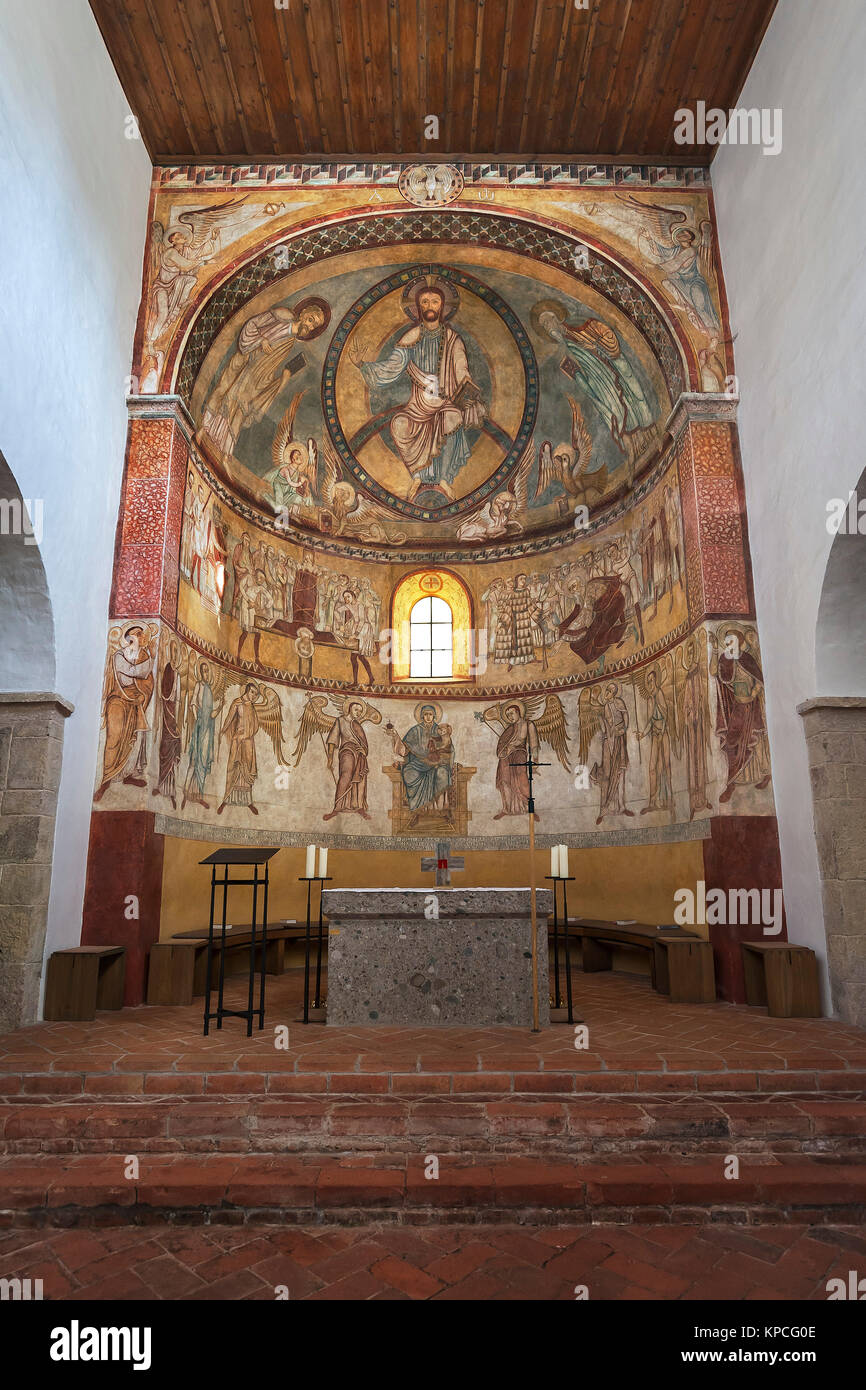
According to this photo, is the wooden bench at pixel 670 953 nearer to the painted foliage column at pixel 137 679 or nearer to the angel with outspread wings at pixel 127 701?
the painted foliage column at pixel 137 679

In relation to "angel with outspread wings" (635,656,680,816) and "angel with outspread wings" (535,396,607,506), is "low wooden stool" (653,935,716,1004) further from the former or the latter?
"angel with outspread wings" (535,396,607,506)

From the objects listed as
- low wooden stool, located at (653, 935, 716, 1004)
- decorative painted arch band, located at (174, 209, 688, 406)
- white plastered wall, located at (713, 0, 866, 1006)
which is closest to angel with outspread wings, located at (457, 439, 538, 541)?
decorative painted arch band, located at (174, 209, 688, 406)

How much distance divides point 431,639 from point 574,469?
3569 millimetres

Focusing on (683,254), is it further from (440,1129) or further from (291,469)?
(440,1129)

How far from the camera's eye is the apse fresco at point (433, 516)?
1013cm

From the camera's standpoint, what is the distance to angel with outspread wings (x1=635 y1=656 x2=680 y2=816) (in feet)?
35.7

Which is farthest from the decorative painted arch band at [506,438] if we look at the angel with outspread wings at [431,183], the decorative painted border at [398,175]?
the decorative painted border at [398,175]

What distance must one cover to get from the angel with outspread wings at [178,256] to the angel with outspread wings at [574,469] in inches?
219

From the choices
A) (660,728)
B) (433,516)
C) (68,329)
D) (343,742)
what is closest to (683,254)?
(433,516)

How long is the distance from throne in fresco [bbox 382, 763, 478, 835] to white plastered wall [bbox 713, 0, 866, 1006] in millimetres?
5510

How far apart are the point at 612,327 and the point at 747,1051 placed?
9.32 m
